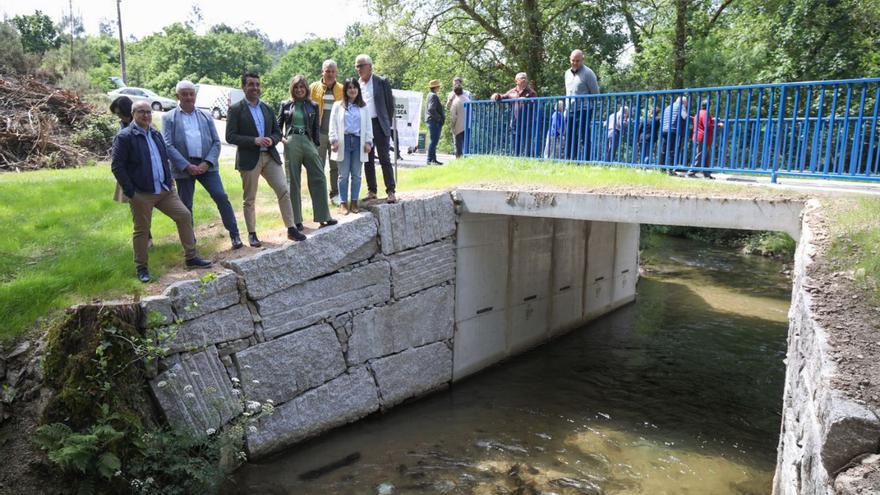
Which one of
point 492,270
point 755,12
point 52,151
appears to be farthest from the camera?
point 755,12

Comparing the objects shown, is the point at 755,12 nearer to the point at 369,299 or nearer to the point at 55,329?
the point at 369,299

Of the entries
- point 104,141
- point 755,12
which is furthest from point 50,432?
point 755,12

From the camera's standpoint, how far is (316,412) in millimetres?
7617

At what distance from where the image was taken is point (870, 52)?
16953 mm

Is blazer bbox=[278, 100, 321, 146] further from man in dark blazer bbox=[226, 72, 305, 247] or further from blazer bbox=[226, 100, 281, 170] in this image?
blazer bbox=[226, 100, 281, 170]

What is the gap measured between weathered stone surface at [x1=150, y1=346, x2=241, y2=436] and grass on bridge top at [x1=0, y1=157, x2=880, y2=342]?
915 mm

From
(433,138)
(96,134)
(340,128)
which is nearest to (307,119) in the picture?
(340,128)

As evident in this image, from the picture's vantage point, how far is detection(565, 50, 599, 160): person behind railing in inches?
404

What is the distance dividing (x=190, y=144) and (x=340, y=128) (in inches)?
73.0

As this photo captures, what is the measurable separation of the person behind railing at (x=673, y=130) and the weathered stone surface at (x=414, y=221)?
3199 mm

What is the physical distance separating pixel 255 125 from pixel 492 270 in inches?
187

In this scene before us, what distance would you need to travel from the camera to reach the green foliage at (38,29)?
38625 millimetres

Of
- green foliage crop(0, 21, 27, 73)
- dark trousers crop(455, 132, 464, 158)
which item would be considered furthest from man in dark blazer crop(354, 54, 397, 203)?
green foliage crop(0, 21, 27, 73)

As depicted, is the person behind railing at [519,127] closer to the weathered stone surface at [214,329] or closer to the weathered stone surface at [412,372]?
the weathered stone surface at [412,372]
